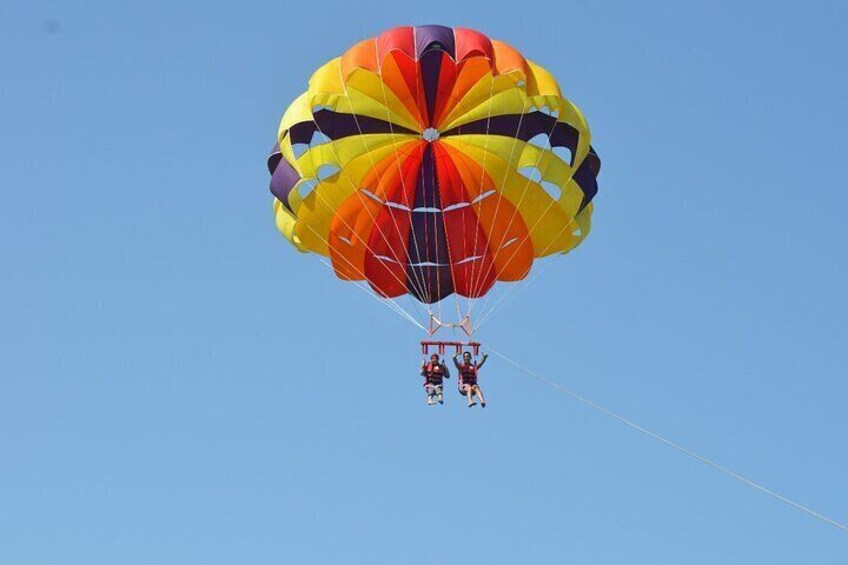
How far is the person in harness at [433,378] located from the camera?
30344 millimetres

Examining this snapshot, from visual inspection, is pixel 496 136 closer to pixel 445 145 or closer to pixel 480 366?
pixel 445 145

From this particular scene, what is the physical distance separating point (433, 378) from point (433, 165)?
342cm

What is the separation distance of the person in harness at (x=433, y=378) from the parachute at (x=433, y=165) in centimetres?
232

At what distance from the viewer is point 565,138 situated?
104 feet

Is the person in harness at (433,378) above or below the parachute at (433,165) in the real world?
below

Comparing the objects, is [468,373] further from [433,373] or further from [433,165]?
[433,165]

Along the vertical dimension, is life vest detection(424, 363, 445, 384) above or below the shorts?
above

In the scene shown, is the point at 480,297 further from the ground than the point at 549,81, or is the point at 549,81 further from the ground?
the point at 549,81

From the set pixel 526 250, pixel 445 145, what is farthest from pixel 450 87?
pixel 526 250

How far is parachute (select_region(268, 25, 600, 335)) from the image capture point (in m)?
31.2

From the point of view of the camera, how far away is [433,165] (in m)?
31.9

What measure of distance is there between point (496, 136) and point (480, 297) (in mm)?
2652

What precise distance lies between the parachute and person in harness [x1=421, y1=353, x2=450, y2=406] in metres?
2.32

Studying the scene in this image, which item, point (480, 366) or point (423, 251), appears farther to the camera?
point (423, 251)
